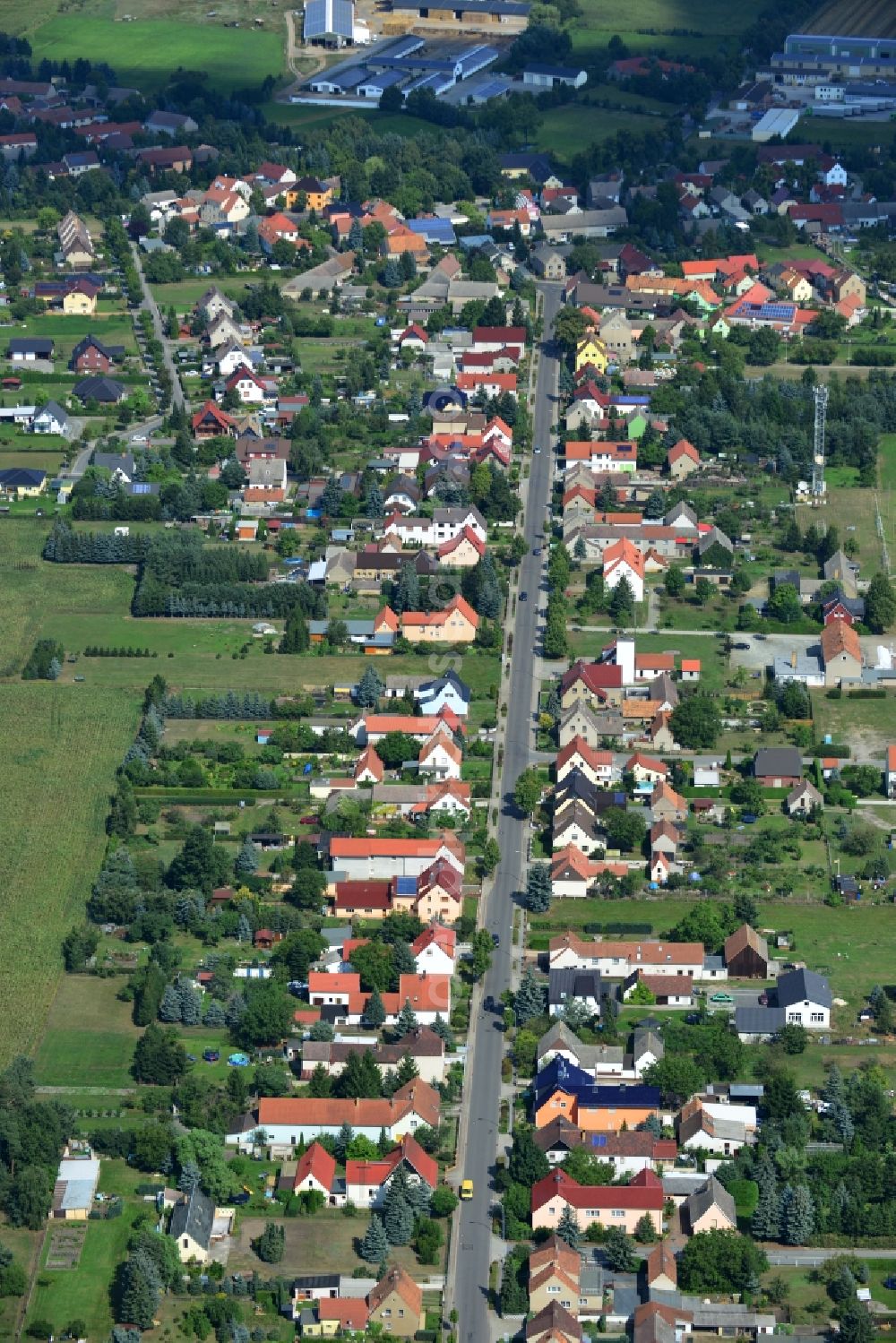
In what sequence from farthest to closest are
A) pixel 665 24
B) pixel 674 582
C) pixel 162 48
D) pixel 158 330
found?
pixel 665 24, pixel 162 48, pixel 158 330, pixel 674 582

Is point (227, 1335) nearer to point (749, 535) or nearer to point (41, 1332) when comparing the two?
point (41, 1332)

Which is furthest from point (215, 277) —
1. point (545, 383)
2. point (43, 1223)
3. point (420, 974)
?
point (43, 1223)

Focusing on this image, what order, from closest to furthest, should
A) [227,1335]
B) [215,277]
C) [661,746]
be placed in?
[227,1335], [661,746], [215,277]

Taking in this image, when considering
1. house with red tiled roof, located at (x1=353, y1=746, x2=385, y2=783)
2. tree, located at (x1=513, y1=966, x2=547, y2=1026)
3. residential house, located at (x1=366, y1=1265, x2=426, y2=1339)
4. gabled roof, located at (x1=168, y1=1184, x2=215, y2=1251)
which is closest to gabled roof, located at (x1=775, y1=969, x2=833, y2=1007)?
tree, located at (x1=513, y1=966, x2=547, y2=1026)

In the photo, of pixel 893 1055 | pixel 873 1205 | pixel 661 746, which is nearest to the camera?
pixel 873 1205

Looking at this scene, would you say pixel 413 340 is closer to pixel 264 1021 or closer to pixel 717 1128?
pixel 264 1021

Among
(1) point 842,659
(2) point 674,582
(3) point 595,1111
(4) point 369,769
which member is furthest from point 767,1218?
(2) point 674,582

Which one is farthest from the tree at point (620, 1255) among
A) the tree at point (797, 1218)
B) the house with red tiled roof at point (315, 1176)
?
the house with red tiled roof at point (315, 1176)
